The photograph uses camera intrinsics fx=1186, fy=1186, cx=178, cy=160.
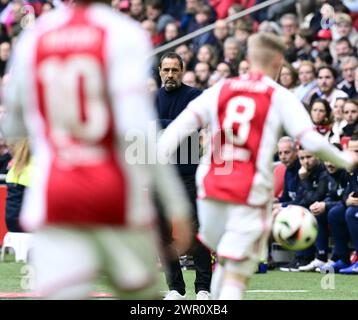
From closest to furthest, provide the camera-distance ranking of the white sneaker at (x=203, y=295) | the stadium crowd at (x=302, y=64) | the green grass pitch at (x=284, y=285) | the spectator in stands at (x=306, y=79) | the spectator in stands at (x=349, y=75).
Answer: the white sneaker at (x=203, y=295)
the green grass pitch at (x=284, y=285)
the stadium crowd at (x=302, y=64)
the spectator in stands at (x=349, y=75)
the spectator in stands at (x=306, y=79)

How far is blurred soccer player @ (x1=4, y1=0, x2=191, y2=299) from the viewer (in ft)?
18.5

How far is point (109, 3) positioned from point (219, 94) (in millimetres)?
Result: 2655

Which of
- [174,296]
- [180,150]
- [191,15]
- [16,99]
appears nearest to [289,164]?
[180,150]

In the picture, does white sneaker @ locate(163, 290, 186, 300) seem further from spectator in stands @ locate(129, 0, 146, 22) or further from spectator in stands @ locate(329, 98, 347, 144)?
spectator in stands @ locate(129, 0, 146, 22)

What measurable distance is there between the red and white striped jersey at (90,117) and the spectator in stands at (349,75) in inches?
466

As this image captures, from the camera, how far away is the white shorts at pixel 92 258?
18.4 feet

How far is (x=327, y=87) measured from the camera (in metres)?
17.3

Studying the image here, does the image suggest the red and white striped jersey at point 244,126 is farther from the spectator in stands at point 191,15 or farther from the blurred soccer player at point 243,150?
the spectator in stands at point 191,15

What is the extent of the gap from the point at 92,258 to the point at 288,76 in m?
12.6

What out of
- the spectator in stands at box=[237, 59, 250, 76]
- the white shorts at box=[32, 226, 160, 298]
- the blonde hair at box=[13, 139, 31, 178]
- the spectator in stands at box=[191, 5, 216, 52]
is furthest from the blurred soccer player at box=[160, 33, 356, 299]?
the spectator in stands at box=[191, 5, 216, 52]

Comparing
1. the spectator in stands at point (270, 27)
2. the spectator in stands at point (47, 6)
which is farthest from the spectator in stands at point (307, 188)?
the spectator in stands at point (47, 6)

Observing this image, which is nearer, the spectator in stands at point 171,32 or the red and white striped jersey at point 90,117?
the red and white striped jersey at point 90,117

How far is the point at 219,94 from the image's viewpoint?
8.37 m

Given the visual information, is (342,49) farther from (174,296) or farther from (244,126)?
(244,126)
